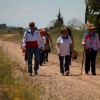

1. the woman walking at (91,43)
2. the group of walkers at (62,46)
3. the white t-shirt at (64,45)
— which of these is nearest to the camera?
the group of walkers at (62,46)

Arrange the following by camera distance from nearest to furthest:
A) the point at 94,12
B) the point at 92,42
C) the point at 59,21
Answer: the point at 92,42, the point at 94,12, the point at 59,21

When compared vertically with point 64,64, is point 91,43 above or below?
above

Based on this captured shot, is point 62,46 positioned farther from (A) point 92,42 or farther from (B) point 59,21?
(B) point 59,21

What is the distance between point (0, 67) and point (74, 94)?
2618 mm

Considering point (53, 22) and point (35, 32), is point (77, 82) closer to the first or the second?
point (35, 32)

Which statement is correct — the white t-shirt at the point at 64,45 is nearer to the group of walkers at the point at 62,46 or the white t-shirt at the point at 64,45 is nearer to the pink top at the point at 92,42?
the group of walkers at the point at 62,46

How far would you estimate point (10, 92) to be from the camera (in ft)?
19.9

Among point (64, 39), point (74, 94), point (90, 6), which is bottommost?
point (74, 94)

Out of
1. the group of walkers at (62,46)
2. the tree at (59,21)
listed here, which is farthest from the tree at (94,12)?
the tree at (59,21)

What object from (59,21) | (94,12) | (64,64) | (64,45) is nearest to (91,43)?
(64,45)

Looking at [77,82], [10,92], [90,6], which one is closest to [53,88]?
[77,82]

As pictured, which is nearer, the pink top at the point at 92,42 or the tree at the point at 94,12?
the pink top at the point at 92,42

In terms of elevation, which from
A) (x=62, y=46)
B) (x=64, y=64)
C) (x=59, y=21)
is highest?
(x=59, y=21)

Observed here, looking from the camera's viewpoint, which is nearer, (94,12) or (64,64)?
(64,64)
